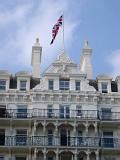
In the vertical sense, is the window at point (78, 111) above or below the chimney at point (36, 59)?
below

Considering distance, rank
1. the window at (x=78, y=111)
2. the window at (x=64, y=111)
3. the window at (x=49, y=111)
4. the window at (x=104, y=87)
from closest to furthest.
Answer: the window at (x=49, y=111)
the window at (x=64, y=111)
the window at (x=78, y=111)
the window at (x=104, y=87)

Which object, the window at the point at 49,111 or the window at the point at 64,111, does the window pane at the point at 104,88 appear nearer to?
the window at the point at 64,111

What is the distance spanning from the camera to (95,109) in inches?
2478

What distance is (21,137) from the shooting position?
61406 mm

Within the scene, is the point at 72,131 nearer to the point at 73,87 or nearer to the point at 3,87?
the point at 73,87

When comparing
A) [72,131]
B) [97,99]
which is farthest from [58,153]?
[97,99]

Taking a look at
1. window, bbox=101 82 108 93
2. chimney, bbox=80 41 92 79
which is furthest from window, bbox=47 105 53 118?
chimney, bbox=80 41 92 79

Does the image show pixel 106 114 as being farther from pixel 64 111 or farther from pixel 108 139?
pixel 64 111

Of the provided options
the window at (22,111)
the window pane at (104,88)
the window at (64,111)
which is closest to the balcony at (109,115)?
the window pane at (104,88)

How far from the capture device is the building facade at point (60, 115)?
60.4 m

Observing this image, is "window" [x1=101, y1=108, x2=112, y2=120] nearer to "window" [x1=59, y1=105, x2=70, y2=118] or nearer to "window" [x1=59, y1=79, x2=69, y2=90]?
"window" [x1=59, y1=105, x2=70, y2=118]

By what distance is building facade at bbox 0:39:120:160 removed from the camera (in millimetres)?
60438

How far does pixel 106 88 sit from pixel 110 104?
2.34 metres

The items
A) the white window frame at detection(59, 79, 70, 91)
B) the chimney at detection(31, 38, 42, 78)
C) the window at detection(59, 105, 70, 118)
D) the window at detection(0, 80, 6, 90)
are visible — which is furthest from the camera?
the chimney at detection(31, 38, 42, 78)
